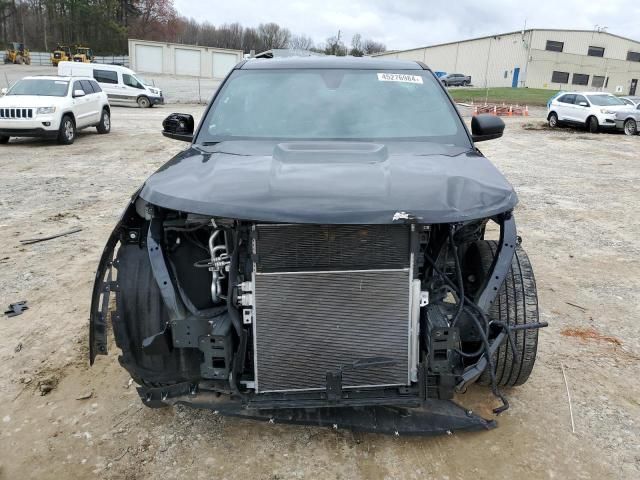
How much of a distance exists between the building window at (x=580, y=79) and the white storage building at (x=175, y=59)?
3623 cm

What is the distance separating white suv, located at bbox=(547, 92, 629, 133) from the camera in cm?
1825

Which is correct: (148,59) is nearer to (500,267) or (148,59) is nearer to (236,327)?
(236,327)

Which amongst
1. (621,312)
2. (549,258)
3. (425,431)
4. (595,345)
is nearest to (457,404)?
(425,431)

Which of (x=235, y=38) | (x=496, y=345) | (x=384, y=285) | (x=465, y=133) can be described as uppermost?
(x=235, y=38)

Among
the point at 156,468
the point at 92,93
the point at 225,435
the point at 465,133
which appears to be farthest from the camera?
the point at 92,93

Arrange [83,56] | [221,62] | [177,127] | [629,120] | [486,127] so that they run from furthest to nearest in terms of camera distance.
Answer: [221,62] < [83,56] < [629,120] < [177,127] < [486,127]

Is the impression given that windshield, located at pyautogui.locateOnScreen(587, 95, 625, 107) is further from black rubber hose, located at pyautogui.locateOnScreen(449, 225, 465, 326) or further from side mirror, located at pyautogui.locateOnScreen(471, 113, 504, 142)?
black rubber hose, located at pyautogui.locateOnScreen(449, 225, 465, 326)

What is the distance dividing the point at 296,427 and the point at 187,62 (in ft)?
166

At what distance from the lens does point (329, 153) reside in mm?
2607

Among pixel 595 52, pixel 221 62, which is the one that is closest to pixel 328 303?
pixel 221 62

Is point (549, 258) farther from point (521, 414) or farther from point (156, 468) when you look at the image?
point (156, 468)

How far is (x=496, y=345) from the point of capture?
2412 mm

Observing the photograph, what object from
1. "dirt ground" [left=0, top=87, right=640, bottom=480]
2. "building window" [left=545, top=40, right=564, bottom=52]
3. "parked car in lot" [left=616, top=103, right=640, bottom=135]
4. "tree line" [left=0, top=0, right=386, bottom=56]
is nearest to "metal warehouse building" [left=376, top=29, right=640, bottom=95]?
"building window" [left=545, top=40, right=564, bottom=52]

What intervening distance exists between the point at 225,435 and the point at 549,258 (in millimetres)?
4059
